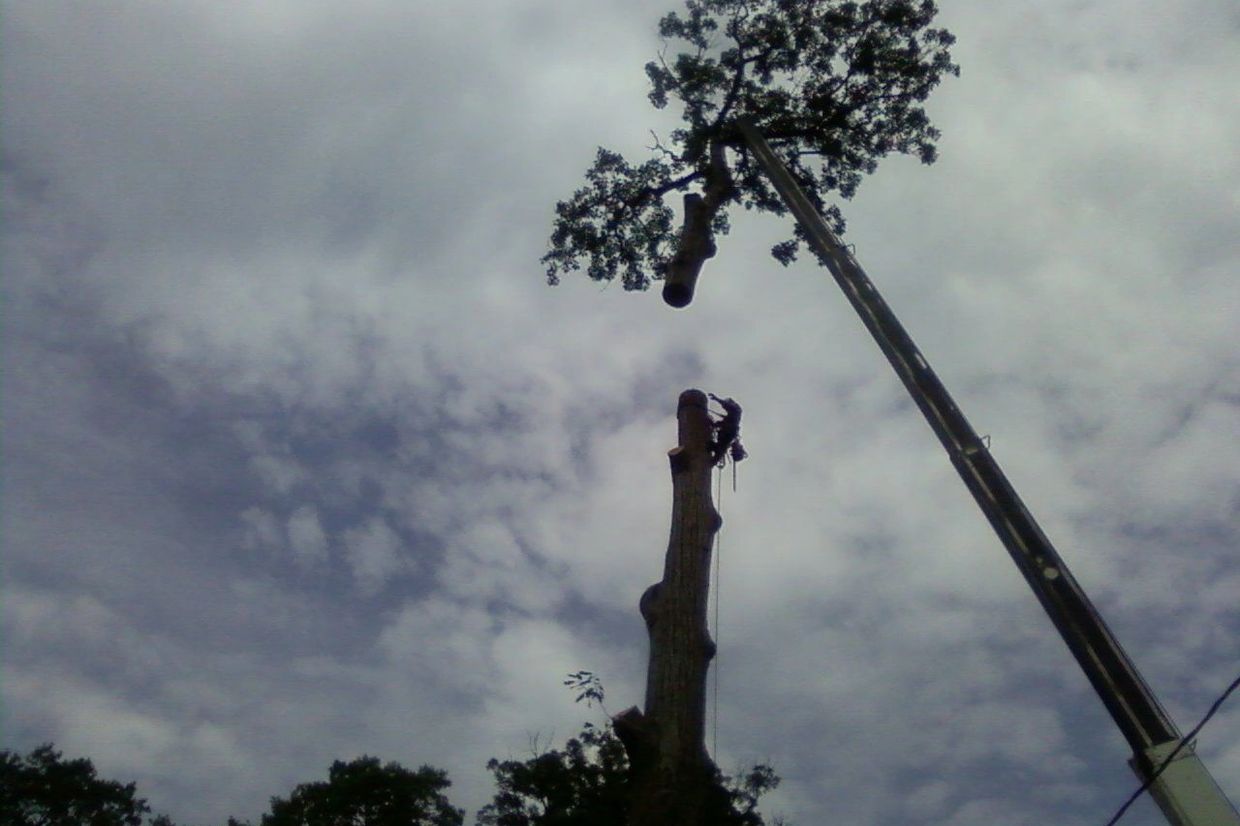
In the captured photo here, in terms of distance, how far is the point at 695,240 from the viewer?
28.7 feet

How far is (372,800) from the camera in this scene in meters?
28.1

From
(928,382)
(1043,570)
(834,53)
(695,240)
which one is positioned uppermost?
(834,53)

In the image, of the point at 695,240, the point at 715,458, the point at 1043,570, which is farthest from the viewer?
the point at 695,240

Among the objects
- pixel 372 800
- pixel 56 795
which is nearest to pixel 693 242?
pixel 372 800

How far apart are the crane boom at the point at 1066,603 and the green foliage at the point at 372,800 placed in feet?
89.3

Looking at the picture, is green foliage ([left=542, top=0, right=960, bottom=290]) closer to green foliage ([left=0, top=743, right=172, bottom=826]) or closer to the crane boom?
the crane boom

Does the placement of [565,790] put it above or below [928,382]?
above

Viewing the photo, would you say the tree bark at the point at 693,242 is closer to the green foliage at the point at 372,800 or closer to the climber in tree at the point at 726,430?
the climber in tree at the point at 726,430

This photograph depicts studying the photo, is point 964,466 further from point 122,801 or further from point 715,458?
point 122,801

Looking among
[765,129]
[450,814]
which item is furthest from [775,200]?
[450,814]

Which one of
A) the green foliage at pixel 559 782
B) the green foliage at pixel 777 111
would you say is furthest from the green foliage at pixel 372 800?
the green foliage at pixel 777 111

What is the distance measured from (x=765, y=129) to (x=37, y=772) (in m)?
38.5

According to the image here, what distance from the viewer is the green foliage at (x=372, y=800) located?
2798 centimetres

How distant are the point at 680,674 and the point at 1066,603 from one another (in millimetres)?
2229
